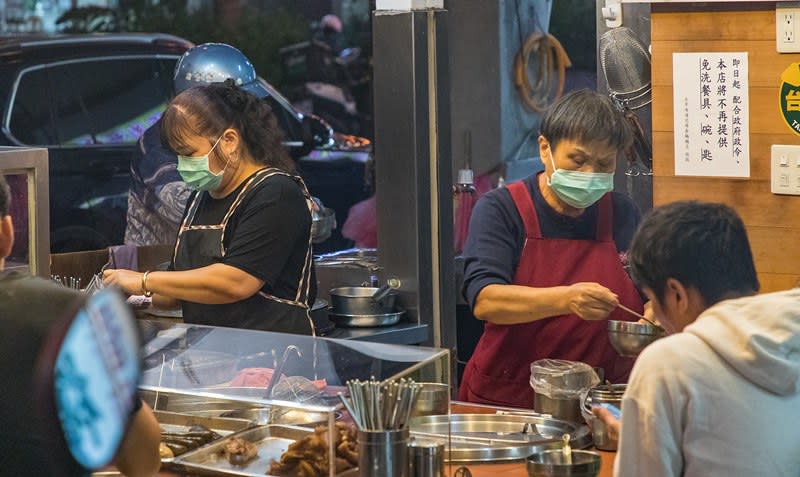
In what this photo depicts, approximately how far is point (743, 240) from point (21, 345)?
51.3 inches

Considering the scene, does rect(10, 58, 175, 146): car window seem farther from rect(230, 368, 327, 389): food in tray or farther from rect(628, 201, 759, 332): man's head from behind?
rect(628, 201, 759, 332): man's head from behind

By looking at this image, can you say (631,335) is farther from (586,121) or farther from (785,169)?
(785,169)

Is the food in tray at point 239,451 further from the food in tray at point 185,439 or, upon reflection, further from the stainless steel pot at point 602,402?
the stainless steel pot at point 602,402

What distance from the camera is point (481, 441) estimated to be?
3088 millimetres

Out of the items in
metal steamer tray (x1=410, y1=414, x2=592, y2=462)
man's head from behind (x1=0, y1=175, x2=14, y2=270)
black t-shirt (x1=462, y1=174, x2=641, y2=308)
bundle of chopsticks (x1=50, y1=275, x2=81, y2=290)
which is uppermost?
man's head from behind (x1=0, y1=175, x2=14, y2=270)

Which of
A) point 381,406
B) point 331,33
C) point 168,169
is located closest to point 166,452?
point 381,406

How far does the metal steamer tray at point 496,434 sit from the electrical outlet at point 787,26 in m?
1.74

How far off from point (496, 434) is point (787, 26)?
6.26ft

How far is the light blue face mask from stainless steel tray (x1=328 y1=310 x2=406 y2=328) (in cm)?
120

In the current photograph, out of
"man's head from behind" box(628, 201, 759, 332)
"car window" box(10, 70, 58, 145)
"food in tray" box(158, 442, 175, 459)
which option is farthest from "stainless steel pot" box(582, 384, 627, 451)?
"car window" box(10, 70, 58, 145)

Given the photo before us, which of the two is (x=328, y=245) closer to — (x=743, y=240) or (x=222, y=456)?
(x=222, y=456)

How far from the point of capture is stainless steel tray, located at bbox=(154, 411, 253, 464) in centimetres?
290

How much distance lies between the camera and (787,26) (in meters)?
4.19

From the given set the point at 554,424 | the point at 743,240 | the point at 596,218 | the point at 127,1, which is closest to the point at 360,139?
the point at 127,1
